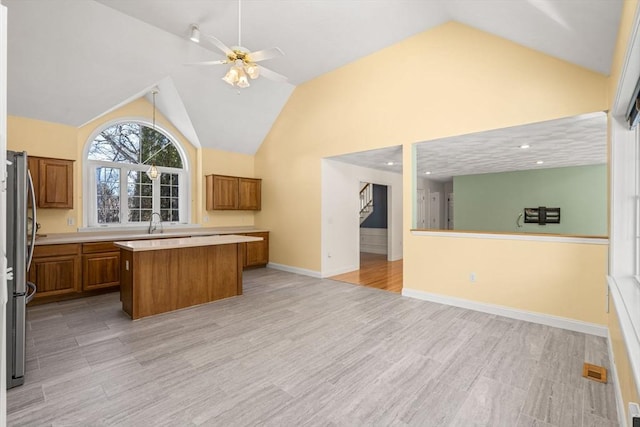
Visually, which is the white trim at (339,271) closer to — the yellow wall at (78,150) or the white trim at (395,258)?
the white trim at (395,258)

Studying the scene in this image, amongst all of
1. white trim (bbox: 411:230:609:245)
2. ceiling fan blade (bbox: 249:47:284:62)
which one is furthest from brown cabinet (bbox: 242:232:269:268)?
ceiling fan blade (bbox: 249:47:284:62)

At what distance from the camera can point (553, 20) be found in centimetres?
260

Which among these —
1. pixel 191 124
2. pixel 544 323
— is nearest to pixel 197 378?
pixel 544 323

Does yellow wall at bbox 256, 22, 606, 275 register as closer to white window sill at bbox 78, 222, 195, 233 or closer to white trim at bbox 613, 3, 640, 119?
white trim at bbox 613, 3, 640, 119

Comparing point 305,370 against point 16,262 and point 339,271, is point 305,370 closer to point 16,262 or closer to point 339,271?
point 16,262

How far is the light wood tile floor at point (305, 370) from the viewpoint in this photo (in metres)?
1.96

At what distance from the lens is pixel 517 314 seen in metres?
3.62

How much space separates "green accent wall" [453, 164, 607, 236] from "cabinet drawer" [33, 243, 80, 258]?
8.33 metres

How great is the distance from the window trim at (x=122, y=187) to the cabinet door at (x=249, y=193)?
3.40 feet

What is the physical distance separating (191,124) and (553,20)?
5.46 m

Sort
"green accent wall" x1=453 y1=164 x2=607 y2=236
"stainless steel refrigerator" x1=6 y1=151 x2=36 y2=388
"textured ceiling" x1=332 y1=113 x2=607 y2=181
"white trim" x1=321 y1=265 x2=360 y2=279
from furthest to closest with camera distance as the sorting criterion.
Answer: "green accent wall" x1=453 y1=164 x2=607 y2=236 → "white trim" x1=321 y1=265 x2=360 y2=279 → "textured ceiling" x1=332 y1=113 x2=607 y2=181 → "stainless steel refrigerator" x1=6 y1=151 x2=36 y2=388

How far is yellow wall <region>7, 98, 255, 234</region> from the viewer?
442 centimetres

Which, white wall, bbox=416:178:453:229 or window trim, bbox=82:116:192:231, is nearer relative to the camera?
window trim, bbox=82:116:192:231

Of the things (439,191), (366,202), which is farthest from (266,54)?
(439,191)
